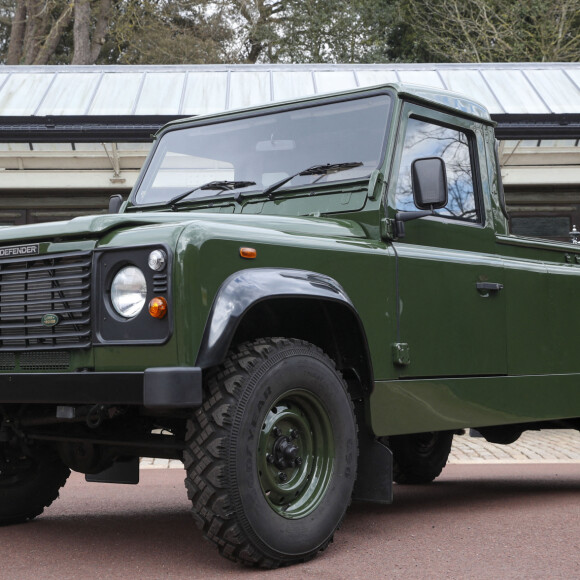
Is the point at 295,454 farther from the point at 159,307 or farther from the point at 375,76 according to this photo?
the point at 375,76

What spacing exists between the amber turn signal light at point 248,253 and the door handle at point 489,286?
1.84 metres

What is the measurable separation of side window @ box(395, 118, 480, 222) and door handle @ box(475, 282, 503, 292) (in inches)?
16.6

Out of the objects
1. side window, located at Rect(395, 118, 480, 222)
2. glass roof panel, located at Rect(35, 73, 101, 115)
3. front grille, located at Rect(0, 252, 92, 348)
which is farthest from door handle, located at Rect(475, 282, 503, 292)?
glass roof panel, located at Rect(35, 73, 101, 115)

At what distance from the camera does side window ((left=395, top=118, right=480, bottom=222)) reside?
17.5 ft

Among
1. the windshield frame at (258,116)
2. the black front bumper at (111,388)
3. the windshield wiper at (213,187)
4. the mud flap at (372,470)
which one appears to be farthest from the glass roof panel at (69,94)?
the black front bumper at (111,388)

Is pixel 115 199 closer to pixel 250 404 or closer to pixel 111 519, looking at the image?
pixel 111 519

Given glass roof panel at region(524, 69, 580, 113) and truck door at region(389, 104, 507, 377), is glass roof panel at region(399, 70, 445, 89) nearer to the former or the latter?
glass roof panel at region(524, 69, 580, 113)

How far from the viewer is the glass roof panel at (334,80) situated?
16531 millimetres

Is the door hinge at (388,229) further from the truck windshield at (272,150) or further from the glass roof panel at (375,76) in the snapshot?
the glass roof panel at (375,76)

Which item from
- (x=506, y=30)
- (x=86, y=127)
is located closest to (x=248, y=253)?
(x=86, y=127)

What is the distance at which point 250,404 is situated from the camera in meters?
4.07

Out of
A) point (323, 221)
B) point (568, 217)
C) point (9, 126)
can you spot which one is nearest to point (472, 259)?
point (323, 221)

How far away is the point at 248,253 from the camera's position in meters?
4.23

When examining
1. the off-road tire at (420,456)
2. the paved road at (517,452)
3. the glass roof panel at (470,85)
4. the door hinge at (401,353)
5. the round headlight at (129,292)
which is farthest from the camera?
the glass roof panel at (470,85)
